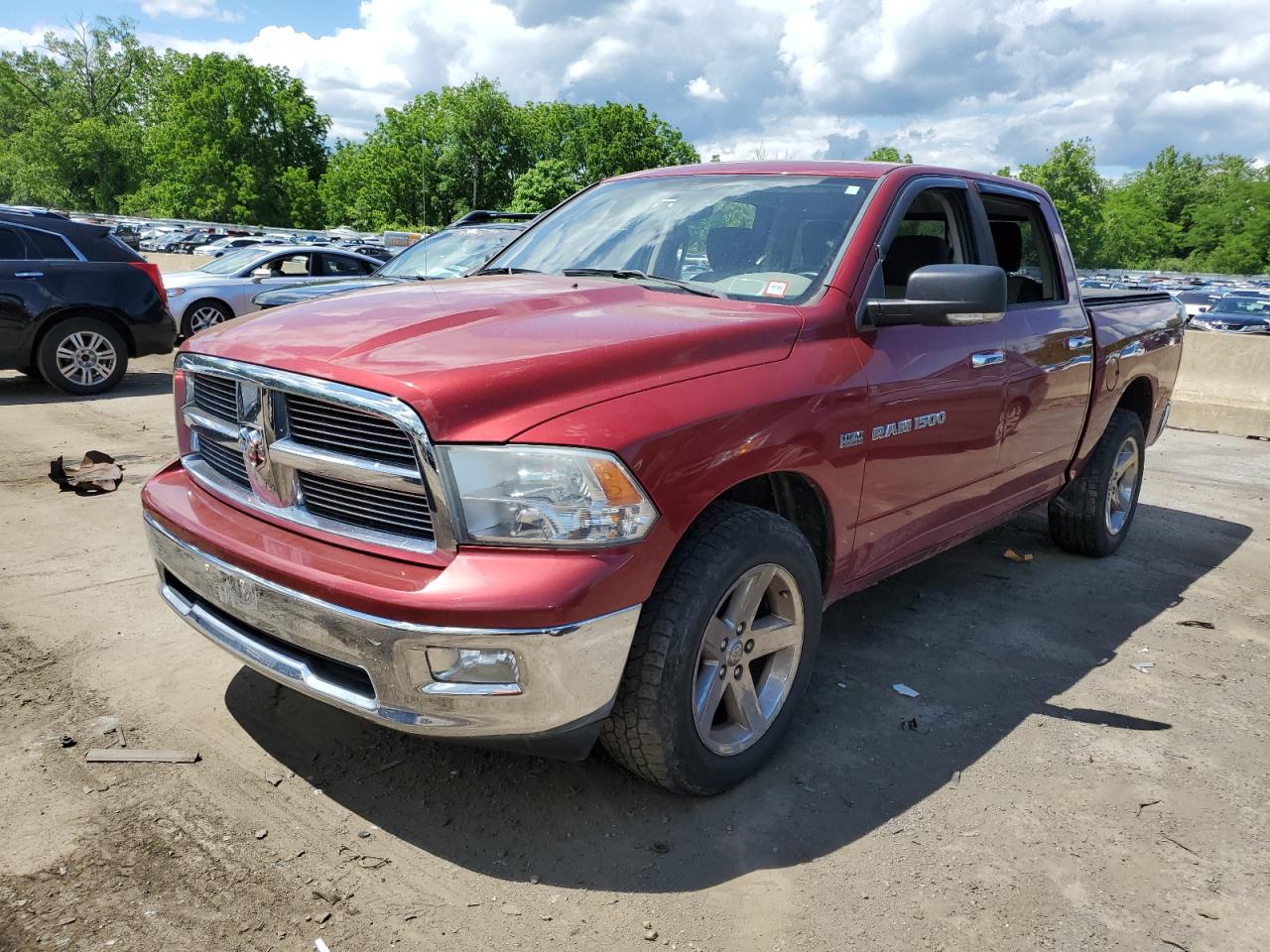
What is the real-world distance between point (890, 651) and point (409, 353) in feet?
8.15

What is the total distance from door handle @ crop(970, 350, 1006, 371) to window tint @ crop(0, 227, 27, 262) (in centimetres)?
893

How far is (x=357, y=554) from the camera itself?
246cm

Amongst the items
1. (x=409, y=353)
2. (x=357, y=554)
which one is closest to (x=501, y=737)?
(x=357, y=554)

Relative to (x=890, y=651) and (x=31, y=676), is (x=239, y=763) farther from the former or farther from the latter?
(x=890, y=651)

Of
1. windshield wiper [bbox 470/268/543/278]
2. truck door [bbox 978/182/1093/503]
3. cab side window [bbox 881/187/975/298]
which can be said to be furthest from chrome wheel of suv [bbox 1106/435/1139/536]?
windshield wiper [bbox 470/268/543/278]

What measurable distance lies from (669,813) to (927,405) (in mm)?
1670

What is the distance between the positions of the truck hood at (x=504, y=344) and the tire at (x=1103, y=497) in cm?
291

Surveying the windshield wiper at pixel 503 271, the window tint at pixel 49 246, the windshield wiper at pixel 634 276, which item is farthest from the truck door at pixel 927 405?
the window tint at pixel 49 246

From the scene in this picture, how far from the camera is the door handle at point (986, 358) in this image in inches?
146

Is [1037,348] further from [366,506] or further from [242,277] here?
[242,277]

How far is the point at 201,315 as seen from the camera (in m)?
12.6

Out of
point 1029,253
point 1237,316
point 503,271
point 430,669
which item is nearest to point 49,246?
point 503,271

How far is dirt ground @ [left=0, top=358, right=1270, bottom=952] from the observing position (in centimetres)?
238

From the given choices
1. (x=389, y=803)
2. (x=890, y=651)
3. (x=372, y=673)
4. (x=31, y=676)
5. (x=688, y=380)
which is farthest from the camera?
(x=890, y=651)
